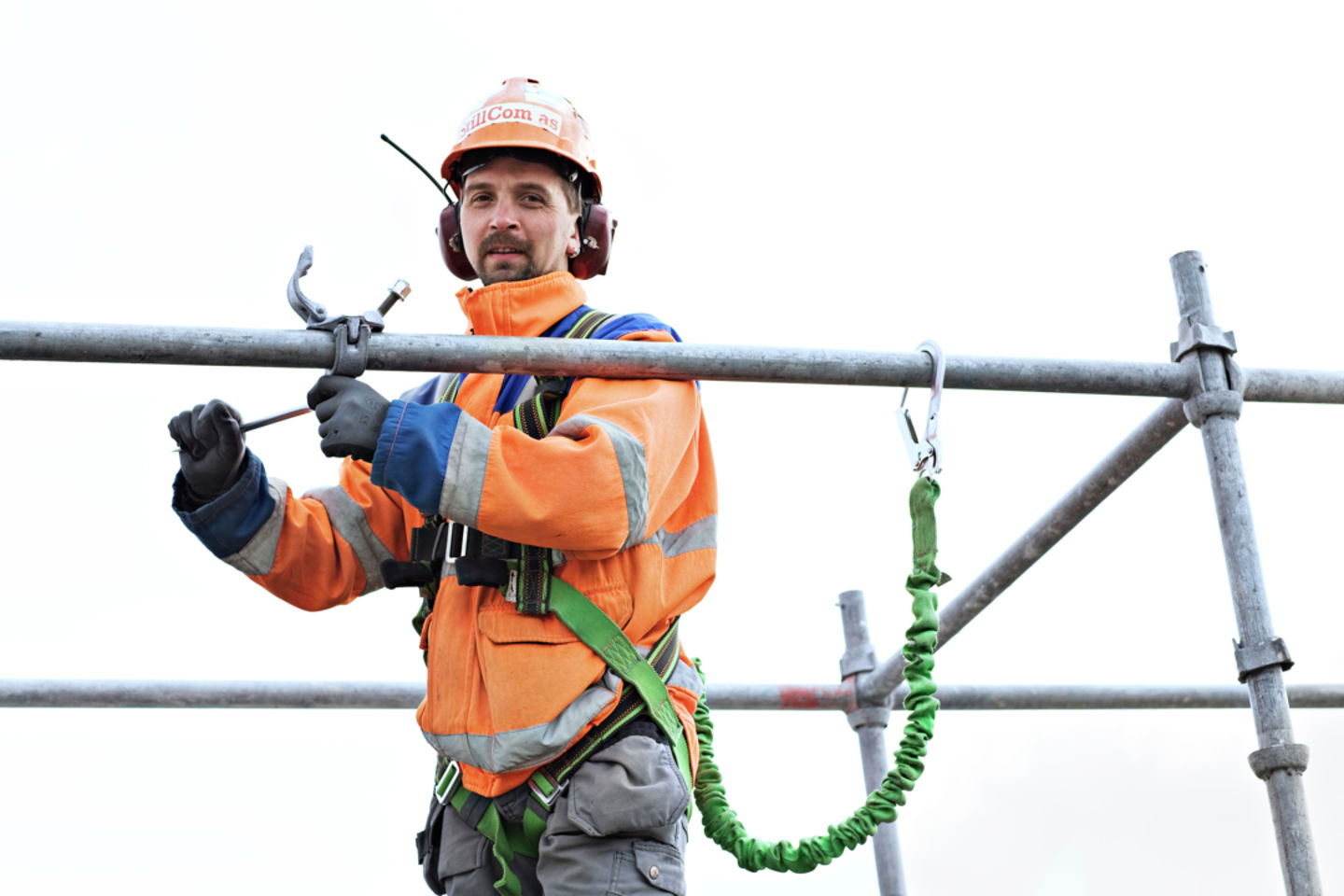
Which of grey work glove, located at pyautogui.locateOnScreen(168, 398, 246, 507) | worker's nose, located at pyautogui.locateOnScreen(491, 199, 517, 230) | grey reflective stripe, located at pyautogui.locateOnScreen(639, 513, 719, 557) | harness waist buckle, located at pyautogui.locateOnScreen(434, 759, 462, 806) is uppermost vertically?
worker's nose, located at pyautogui.locateOnScreen(491, 199, 517, 230)

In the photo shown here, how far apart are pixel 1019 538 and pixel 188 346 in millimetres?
2188

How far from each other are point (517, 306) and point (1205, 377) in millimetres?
1495

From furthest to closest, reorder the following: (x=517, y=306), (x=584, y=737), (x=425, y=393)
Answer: (x=425, y=393) → (x=517, y=306) → (x=584, y=737)

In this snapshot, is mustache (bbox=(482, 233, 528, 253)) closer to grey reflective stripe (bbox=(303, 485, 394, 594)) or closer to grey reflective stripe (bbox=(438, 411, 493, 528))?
grey reflective stripe (bbox=(303, 485, 394, 594))

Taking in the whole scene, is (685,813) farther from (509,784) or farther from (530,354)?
(530,354)

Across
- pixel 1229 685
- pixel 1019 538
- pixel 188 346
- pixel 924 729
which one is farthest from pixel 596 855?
pixel 1229 685

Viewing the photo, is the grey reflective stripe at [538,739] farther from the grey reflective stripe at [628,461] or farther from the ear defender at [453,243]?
the ear defender at [453,243]

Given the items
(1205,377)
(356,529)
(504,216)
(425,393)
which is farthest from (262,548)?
(1205,377)

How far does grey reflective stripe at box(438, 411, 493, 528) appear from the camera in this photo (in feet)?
9.14

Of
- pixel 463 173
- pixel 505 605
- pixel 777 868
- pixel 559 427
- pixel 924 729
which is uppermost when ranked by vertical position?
pixel 463 173

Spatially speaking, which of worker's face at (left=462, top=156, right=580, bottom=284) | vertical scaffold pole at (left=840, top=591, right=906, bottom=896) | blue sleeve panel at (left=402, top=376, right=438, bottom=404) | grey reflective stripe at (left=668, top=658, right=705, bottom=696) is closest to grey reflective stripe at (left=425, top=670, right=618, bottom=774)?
grey reflective stripe at (left=668, top=658, right=705, bottom=696)

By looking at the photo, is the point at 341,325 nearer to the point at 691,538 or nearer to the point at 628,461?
the point at 628,461

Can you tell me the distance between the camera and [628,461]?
292 centimetres

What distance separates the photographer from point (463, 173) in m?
3.68
